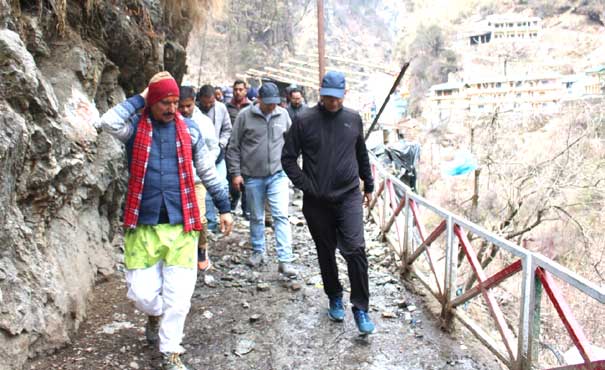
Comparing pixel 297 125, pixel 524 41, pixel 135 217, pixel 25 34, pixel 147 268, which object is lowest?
pixel 147 268

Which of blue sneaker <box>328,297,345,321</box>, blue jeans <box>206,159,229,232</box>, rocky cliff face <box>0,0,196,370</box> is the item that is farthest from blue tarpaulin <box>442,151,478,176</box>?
rocky cliff face <box>0,0,196,370</box>

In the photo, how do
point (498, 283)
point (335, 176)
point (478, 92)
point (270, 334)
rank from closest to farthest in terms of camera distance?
1. point (498, 283)
2. point (335, 176)
3. point (270, 334)
4. point (478, 92)

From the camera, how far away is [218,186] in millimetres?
3223

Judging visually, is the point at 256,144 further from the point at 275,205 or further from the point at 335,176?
the point at 335,176

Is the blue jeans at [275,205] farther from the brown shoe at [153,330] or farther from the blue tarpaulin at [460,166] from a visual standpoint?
the blue tarpaulin at [460,166]

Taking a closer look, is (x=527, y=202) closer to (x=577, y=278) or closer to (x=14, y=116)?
(x=577, y=278)

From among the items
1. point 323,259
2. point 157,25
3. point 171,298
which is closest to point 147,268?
point 171,298

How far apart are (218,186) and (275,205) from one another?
6.23ft

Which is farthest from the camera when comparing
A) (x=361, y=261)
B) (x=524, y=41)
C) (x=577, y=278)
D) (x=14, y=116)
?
→ (x=524, y=41)

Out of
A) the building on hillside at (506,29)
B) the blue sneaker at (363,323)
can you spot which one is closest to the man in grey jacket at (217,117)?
the blue sneaker at (363,323)

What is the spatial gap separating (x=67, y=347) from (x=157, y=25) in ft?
15.8

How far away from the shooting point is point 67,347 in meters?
3.31

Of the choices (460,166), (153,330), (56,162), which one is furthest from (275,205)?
(460,166)

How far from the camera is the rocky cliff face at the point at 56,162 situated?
9.37ft
